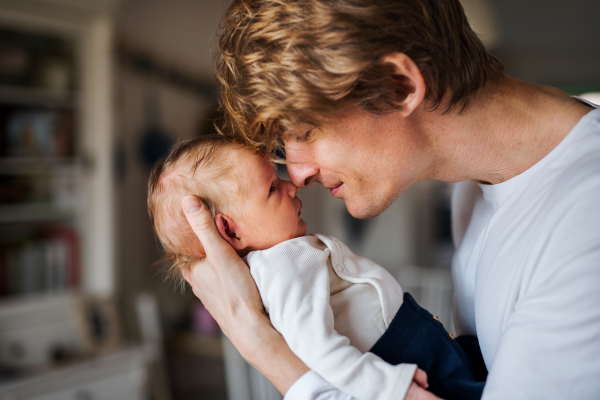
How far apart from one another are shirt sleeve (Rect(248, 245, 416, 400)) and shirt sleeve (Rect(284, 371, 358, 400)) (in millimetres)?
17

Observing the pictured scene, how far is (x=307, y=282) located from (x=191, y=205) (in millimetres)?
285

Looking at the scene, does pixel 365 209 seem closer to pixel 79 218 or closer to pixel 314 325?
pixel 314 325

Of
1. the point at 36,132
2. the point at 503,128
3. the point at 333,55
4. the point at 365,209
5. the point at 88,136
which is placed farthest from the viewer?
the point at 88,136

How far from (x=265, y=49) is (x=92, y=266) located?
212 cm

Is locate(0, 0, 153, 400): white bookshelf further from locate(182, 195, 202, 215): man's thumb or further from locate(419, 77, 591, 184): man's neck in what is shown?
locate(419, 77, 591, 184): man's neck

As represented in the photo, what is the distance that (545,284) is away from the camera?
0.66 meters

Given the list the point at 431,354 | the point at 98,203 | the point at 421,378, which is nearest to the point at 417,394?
the point at 421,378

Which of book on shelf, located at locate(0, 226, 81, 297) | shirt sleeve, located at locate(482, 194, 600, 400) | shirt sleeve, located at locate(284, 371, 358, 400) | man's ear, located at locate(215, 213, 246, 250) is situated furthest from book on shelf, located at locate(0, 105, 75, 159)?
shirt sleeve, located at locate(482, 194, 600, 400)

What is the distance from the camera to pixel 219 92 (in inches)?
38.8

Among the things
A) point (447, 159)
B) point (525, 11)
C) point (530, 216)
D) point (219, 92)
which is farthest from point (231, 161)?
point (525, 11)

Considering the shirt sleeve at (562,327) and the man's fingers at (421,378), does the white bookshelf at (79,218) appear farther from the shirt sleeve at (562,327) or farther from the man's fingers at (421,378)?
the shirt sleeve at (562,327)

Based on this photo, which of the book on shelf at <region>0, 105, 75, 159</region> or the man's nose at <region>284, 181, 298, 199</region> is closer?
the man's nose at <region>284, 181, 298, 199</region>

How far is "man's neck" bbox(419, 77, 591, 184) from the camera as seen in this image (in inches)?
32.0

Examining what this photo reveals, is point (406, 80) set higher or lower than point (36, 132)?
higher
